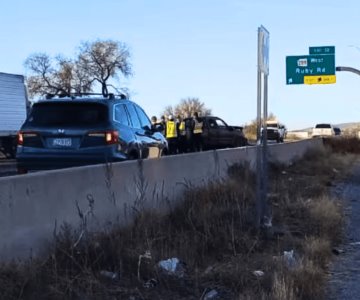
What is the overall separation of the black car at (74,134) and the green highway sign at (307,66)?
91.2ft

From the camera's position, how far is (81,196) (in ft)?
25.4

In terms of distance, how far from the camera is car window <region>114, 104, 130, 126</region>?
1149 centimetres

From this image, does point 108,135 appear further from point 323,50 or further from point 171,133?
point 323,50

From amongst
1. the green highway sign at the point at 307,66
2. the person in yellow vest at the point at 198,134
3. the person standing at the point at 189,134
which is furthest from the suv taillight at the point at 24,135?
the green highway sign at the point at 307,66

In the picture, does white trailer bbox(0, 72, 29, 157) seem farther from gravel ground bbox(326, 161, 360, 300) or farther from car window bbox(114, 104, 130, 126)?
gravel ground bbox(326, 161, 360, 300)

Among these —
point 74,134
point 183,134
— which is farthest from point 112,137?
point 183,134

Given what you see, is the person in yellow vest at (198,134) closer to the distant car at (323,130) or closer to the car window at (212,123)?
the car window at (212,123)

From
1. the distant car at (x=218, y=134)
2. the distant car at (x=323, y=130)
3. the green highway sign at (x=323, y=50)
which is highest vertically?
the green highway sign at (x=323, y=50)

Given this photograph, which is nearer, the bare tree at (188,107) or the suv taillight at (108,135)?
the suv taillight at (108,135)

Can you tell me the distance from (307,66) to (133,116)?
90.1 feet

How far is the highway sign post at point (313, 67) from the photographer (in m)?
38.2

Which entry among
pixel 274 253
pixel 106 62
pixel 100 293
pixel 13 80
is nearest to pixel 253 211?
pixel 274 253

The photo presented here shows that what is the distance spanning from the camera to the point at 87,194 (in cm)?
787

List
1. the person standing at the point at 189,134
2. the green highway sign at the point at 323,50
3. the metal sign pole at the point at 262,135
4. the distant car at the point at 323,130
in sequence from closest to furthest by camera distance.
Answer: the metal sign pole at the point at 262,135, the person standing at the point at 189,134, the green highway sign at the point at 323,50, the distant car at the point at 323,130
